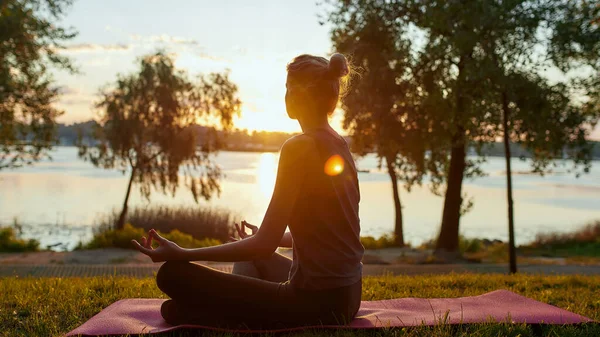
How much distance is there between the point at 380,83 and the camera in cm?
1606

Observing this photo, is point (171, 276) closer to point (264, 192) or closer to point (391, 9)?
point (391, 9)

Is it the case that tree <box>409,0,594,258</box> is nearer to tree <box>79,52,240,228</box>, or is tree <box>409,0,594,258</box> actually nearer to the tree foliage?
the tree foliage

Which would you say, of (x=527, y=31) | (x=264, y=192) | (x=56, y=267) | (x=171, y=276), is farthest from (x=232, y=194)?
(x=171, y=276)

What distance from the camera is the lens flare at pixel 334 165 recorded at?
3535 mm

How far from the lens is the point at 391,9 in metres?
16.0

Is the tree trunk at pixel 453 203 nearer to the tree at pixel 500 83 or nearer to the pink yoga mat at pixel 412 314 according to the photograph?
the tree at pixel 500 83

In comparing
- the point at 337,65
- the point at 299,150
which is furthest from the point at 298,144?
the point at 337,65

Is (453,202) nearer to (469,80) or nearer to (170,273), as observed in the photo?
(469,80)

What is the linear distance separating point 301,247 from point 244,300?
1.68ft

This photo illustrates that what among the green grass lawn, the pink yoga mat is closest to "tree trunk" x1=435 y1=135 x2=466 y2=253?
the green grass lawn

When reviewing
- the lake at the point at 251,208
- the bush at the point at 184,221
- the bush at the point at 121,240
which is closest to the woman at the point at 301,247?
the bush at the point at 121,240

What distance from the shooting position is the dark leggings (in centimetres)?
366

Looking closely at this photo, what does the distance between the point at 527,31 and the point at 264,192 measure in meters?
36.8

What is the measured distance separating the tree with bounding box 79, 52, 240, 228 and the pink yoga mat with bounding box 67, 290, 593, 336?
18.3m
